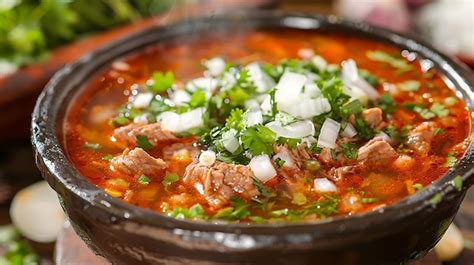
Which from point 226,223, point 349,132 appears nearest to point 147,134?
point 226,223

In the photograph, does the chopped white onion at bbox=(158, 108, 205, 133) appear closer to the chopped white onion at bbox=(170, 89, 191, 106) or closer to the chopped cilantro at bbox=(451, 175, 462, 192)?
the chopped white onion at bbox=(170, 89, 191, 106)

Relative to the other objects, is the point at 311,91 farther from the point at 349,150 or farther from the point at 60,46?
the point at 60,46

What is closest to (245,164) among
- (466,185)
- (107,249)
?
(107,249)

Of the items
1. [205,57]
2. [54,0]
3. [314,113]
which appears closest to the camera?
[314,113]

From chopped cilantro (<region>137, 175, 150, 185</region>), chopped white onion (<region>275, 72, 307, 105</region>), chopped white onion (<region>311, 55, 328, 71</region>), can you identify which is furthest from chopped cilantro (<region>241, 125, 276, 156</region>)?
chopped white onion (<region>311, 55, 328, 71</region>)

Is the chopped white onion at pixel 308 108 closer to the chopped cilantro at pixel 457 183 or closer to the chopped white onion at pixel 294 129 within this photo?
the chopped white onion at pixel 294 129

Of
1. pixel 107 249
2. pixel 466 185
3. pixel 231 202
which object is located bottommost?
pixel 107 249

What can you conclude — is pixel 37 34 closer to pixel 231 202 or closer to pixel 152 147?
pixel 152 147
